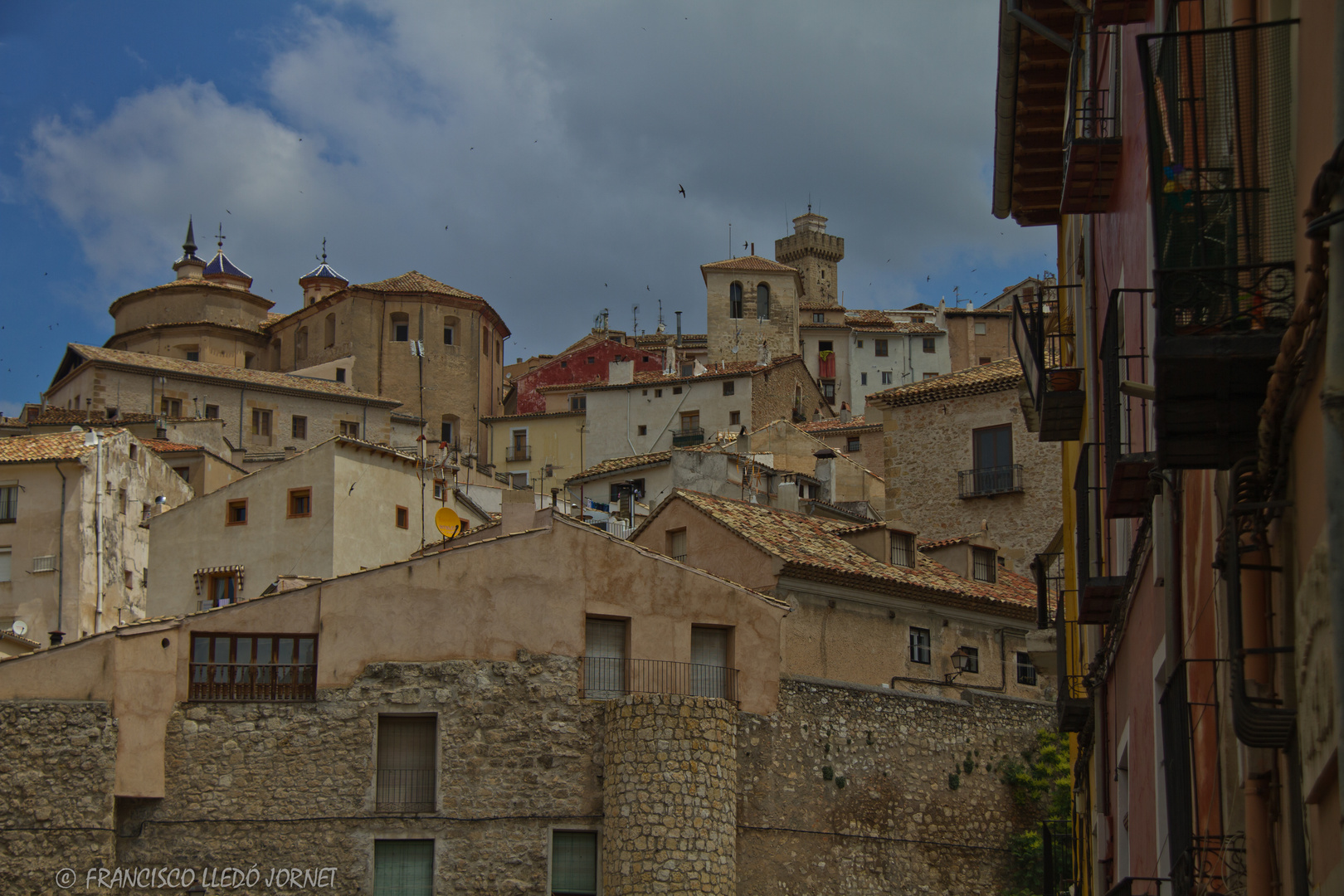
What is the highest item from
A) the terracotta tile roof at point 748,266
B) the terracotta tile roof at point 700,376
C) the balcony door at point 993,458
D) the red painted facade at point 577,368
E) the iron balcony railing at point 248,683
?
the terracotta tile roof at point 748,266

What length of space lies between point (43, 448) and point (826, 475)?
24.8 meters

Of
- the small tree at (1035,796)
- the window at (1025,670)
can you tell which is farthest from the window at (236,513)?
the small tree at (1035,796)

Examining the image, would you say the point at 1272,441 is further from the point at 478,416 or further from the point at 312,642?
the point at 478,416

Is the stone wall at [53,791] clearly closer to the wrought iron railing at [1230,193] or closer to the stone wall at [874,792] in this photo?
the stone wall at [874,792]

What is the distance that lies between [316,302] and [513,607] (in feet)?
194

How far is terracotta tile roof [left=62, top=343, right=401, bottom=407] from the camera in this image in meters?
71.9

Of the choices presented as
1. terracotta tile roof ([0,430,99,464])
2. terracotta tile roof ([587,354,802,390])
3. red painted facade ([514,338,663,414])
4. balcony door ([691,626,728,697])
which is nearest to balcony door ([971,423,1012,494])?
balcony door ([691,626,728,697])

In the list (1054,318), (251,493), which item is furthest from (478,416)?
(1054,318)

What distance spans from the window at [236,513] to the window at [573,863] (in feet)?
67.9

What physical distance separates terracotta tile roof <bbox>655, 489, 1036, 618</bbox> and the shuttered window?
923 cm

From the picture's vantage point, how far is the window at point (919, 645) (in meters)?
35.0

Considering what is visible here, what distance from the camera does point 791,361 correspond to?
266 ft

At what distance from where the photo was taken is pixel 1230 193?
6125 millimetres

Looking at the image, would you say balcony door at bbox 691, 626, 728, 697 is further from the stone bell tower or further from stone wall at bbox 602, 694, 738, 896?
the stone bell tower
